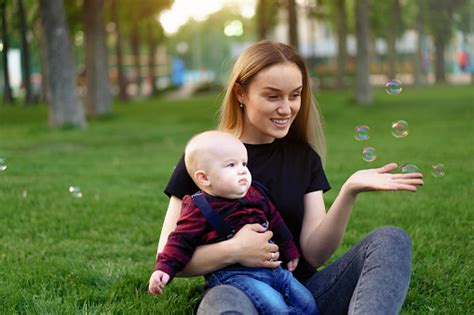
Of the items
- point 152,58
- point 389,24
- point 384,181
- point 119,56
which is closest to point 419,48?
point 389,24

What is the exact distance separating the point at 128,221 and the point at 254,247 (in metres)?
3.00

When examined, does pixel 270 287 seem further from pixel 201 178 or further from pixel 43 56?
pixel 43 56

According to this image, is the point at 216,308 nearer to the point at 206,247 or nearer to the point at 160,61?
the point at 206,247

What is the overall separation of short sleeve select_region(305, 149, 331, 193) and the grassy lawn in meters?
0.79

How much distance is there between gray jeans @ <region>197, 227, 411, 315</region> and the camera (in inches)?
107

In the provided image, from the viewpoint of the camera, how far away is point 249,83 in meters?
3.20

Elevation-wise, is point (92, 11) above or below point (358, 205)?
above

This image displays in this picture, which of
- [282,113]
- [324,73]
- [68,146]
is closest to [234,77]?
[282,113]

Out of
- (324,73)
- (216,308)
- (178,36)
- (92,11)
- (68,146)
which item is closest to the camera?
(216,308)

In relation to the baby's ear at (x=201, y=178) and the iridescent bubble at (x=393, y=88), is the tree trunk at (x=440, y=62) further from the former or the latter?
the baby's ear at (x=201, y=178)

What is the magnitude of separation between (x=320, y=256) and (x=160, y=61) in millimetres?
56143

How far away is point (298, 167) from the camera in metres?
3.34

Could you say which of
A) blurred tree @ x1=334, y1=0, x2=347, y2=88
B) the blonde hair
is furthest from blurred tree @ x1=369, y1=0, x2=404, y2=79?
the blonde hair

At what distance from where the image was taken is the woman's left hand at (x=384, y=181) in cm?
281
